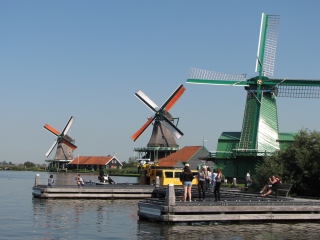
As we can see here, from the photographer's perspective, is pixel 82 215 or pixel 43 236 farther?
pixel 82 215

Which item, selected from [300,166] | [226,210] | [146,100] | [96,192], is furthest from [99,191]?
[146,100]

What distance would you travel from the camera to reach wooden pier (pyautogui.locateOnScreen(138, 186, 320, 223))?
23.5 m

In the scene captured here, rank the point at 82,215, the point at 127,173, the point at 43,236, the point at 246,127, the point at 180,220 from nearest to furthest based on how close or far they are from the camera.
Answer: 1. the point at 43,236
2. the point at 180,220
3. the point at 82,215
4. the point at 246,127
5. the point at 127,173

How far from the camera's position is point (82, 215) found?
2808 centimetres

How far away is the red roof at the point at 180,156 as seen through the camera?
88069 millimetres

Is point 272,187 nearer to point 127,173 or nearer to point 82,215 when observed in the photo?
point 82,215

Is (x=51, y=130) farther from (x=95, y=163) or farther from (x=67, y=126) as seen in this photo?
(x=95, y=163)

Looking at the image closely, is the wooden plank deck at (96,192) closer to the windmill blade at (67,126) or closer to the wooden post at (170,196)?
the wooden post at (170,196)

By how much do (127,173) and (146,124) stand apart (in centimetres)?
3689

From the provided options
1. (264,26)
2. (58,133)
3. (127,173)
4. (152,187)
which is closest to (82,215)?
(152,187)

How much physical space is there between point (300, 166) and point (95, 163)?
110 m

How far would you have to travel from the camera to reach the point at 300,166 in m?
37.5

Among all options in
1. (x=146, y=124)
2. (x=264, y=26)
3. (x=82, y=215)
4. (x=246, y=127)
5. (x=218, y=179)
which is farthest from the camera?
(x=146, y=124)

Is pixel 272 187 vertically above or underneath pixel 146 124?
underneath
